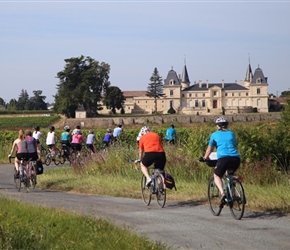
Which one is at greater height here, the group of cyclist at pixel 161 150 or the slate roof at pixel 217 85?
the slate roof at pixel 217 85

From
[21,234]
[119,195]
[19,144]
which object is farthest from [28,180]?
[21,234]

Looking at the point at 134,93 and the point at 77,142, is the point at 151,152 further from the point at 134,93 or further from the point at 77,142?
the point at 134,93

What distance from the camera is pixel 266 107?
6255 inches

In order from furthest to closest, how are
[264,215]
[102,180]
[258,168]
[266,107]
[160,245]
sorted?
[266,107], [102,180], [258,168], [264,215], [160,245]

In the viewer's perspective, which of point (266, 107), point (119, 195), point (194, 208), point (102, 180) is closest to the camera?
point (194, 208)

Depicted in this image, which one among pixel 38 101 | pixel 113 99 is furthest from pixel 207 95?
pixel 38 101

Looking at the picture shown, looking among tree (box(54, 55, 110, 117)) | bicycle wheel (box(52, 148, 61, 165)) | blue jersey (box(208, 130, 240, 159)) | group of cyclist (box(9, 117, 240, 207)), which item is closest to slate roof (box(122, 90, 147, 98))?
tree (box(54, 55, 110, 117))

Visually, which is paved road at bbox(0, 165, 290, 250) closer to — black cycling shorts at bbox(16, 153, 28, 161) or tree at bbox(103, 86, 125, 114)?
black cycling shorts at bbox(16, 153, 28, 161)

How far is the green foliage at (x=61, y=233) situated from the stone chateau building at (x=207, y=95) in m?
151

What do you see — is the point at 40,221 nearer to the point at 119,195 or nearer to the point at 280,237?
the point at 280,237

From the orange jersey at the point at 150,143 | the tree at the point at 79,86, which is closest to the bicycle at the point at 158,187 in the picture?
the orange jersey at the point at 150,143

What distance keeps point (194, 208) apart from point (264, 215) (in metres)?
1.89

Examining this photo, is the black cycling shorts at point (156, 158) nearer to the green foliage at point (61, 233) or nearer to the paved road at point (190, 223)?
the paved road at point (190, 223)

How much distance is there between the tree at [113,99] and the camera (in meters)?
138
